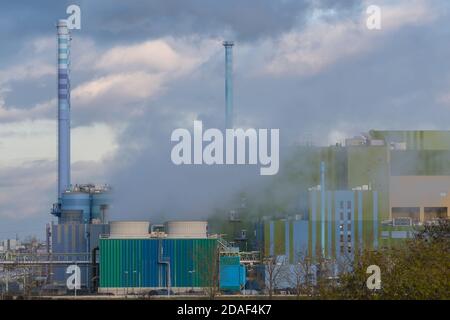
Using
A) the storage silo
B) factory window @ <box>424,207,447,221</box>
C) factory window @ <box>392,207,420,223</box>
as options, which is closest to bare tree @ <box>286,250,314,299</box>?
the storage silo

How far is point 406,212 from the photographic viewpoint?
74.7ft

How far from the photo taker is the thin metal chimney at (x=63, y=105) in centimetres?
2131

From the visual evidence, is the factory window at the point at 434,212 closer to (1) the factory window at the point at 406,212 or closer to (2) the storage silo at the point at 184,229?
(1) the factory window at the point at 406,212

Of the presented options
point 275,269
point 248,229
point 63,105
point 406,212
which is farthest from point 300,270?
point 63,105

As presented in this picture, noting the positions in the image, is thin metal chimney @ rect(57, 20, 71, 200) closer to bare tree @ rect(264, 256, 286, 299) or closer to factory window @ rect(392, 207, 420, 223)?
bare tree @ rect(264, 256, 286, 299)

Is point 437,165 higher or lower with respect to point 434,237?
higher

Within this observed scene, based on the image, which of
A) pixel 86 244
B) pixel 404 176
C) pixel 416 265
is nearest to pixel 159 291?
pixel 86 244

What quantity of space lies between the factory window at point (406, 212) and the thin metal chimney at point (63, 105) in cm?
Result: 727

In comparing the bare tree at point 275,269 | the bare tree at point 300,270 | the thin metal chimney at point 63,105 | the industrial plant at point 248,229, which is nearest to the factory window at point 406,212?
the industrial plant at point 248,229

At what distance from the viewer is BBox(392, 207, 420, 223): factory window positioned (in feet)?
73.3

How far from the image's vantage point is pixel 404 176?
23.6 metres

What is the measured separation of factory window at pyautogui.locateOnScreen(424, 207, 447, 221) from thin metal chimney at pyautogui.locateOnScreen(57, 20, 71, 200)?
26.0 feet
